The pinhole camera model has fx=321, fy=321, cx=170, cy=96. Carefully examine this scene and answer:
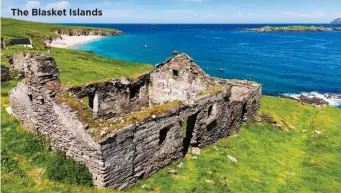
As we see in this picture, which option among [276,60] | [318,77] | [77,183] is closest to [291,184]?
[77,183]

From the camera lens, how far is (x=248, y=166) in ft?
66.4

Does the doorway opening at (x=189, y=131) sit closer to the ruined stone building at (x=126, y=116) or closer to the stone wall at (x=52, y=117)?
the ruined stone building at (x=126, y=116)

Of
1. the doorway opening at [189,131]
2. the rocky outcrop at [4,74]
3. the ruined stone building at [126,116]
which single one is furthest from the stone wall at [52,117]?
the rocky outcrop at [4,74]

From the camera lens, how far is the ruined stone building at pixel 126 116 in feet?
48.7

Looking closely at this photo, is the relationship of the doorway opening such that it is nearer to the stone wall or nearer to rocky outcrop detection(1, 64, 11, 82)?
the stone wall

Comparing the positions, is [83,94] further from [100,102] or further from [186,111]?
[186,111]

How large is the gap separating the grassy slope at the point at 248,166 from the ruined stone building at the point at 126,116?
0.84m

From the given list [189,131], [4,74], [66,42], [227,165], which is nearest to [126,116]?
[189,131]

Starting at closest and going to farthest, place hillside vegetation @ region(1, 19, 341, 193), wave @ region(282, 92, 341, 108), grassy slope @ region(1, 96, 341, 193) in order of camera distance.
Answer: hillside vegetation @ region(1, 19, 341, 193) → grassy slope @ region(1, 96, 341, 193) → wave @ region(282, 92, 341, 108)

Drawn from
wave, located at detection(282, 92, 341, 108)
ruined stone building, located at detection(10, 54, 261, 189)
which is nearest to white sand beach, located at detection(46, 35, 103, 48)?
wave, located at detection(282, 92, 341, 108)

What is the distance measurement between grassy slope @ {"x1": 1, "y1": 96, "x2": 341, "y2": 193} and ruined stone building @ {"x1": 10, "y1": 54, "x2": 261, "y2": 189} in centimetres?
84

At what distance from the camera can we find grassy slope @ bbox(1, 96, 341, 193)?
1586 centimetres

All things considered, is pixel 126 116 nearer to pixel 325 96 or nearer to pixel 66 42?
pixel 325 96

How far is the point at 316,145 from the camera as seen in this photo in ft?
87.7
